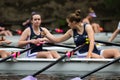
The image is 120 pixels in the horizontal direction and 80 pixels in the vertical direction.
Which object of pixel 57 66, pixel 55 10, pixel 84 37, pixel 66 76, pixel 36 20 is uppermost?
pixel 55 10

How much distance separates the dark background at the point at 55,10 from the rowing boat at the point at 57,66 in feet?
30.4

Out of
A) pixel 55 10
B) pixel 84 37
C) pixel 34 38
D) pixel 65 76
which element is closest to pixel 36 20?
pixel 34 38

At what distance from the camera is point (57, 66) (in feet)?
19.6

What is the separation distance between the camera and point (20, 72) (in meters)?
6.08

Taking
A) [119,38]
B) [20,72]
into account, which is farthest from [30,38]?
[119,38]

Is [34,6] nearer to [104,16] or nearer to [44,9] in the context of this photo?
[44,9]

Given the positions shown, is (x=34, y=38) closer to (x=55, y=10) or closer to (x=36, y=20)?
(x=36, y=20)

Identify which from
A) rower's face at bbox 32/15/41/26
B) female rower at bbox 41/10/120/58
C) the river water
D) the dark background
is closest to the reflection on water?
the river water

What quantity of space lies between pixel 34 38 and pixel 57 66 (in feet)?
2.01

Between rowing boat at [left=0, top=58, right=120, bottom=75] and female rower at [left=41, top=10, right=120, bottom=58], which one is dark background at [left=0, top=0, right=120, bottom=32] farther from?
rowing boat at [left=0, top=58, right=120, bottom=75]

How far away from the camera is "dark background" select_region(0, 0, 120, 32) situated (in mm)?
15484

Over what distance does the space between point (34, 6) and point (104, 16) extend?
91.5 inches

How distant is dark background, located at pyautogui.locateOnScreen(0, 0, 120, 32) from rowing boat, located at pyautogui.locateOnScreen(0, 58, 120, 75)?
9278mm

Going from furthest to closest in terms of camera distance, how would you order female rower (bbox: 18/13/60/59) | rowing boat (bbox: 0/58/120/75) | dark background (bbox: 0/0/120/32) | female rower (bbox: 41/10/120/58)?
dark background (bbox: 0/0/120/32) < female rower (bbox: 18/13/60/59) < female rower (bbox: 41/10/120/58) < rowing boat (bbox: 0/58/120/75)
